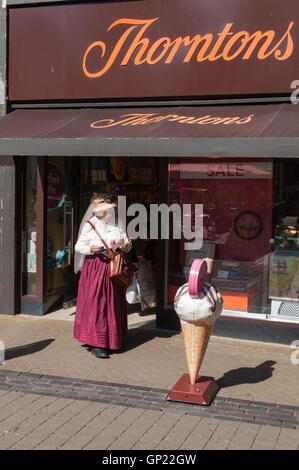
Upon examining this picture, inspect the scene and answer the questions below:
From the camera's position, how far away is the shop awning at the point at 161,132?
5797mm

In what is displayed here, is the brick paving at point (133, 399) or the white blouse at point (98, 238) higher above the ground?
the white blouse at point (98, 238)

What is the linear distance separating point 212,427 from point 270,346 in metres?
2.57

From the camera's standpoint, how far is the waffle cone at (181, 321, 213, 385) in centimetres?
512

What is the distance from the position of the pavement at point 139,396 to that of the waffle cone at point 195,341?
368mm

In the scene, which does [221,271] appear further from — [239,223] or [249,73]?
[249,73]

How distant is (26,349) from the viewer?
22.1 ft

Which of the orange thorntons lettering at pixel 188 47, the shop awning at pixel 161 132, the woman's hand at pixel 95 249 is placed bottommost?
the woman's hand at pixel 95 249

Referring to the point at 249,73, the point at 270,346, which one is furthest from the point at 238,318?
the point at 249,73

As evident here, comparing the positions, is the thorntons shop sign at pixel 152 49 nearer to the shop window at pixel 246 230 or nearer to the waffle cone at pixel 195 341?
the shop window at pixel 246 230

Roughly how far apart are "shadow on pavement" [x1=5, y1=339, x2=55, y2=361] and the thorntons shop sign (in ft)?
10.7

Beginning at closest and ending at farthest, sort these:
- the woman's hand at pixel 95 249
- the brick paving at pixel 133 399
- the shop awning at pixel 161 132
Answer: the brick paving at pixel 133 399, the shop awning at pixel 161 132, the woman's hand at pixel 95 249

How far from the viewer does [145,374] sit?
19.5ft

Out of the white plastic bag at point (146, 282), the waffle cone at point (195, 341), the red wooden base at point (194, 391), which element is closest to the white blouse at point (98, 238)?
the waffle cone at point (195, 341)

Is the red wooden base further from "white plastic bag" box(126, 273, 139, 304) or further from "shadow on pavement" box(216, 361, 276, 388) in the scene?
"white plastic bag" box(126, 273, 139, 304)
